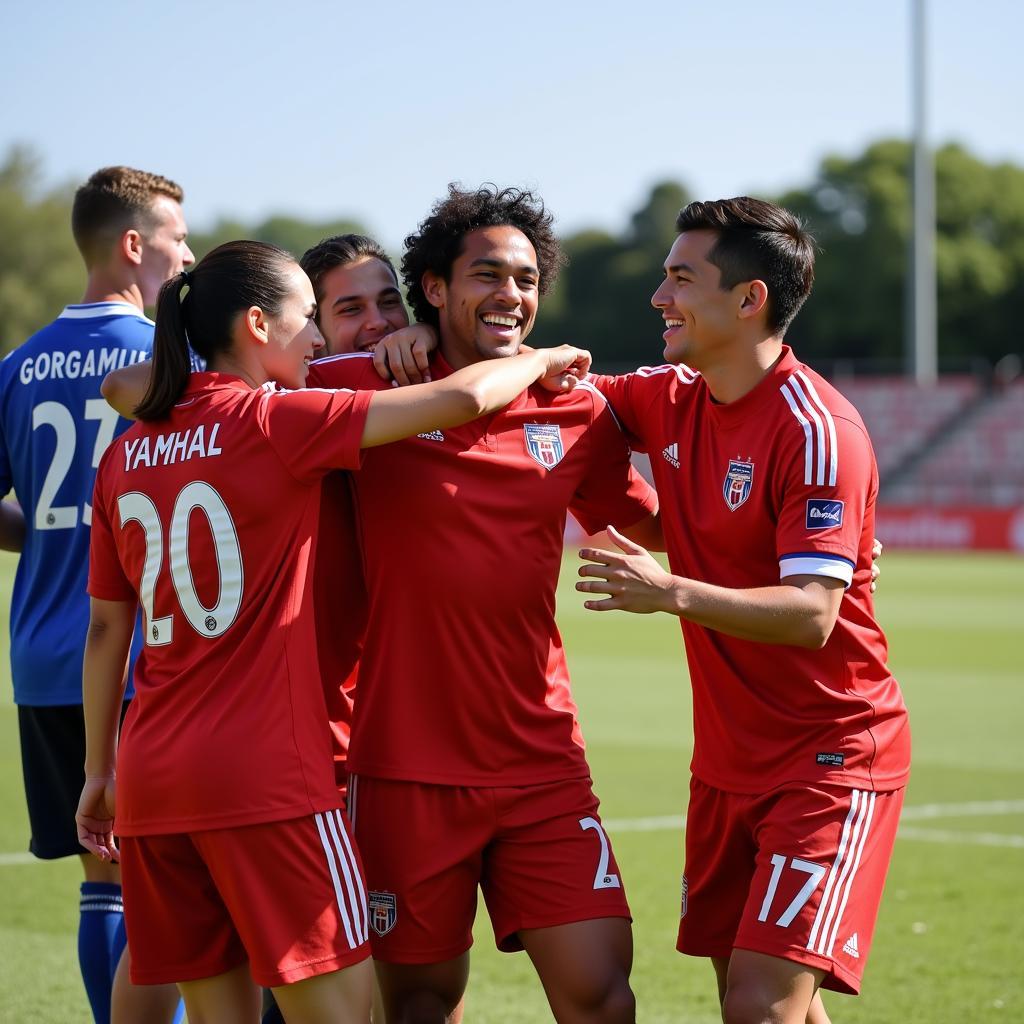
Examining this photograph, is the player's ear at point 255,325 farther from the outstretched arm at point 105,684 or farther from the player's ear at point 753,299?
Result: the player's ear at point 753,299

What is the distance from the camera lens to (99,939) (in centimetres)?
520

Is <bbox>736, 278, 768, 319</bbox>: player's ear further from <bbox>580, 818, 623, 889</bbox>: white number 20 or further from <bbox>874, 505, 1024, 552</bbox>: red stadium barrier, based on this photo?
<bbox>874, 505, 1024, 552</bbox>: red stadium barrier

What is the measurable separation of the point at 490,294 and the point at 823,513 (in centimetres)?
116

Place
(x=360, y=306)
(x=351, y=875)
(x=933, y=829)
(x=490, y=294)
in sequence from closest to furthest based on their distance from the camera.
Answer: (x=351, y=875) → (x=490, y=294) → (x=360, y=306) → (x=933, y=829)

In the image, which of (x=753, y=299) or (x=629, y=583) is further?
A: (x=753, y=299)

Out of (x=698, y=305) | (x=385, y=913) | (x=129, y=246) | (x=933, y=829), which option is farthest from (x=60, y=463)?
(x=933, y=829)

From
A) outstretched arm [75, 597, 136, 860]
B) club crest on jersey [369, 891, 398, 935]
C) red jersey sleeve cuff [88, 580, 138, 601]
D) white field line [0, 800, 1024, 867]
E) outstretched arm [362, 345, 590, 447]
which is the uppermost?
outstretched arm [362, 345, 590, 447]

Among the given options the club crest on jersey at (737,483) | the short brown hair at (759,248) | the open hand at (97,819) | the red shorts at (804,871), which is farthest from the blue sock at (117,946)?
the short brown hair at (759,248)

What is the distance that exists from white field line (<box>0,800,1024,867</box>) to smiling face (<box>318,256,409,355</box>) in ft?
15.0

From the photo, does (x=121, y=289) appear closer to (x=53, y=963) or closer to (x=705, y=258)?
(x=705, y=258)

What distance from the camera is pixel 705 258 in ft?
14.8


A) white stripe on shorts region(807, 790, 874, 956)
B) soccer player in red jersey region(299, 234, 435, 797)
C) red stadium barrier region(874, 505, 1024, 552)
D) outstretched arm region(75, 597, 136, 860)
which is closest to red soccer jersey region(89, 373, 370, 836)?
outstretched arm region(75, 597, 136, 860)

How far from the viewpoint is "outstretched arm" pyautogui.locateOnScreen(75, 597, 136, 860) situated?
4180 millimetres

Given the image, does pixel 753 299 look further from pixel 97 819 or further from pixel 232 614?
pixel 97 819
